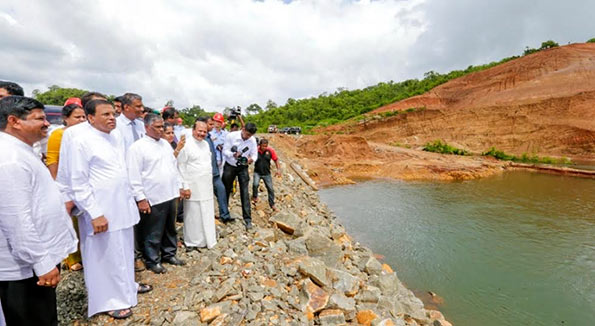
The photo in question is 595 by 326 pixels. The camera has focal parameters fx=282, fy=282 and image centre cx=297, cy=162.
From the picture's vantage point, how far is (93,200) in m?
2.11

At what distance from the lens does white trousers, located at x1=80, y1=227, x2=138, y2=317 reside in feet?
7.18

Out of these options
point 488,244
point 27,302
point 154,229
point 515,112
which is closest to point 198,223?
point 154,229

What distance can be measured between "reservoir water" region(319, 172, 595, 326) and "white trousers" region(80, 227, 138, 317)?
14.9 ft

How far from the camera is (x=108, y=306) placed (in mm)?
2234

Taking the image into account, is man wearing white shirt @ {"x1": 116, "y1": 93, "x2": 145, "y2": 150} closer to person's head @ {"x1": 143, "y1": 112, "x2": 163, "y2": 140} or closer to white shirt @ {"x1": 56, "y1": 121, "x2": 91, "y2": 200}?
person's head @ {"x1": 143, "y1": 112, "x2": 163, "y2": 140}

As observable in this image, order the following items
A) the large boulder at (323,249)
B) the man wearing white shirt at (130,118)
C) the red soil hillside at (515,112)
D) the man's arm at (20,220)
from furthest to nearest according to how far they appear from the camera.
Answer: the red soil hillside at (515,112)
the large boulder at (323,249)
the man wearing white shirt at (130,118)
the man's arm at (20,220)

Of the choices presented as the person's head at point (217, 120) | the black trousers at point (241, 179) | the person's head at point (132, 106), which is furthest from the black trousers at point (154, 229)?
the person's head at point (217, 120)

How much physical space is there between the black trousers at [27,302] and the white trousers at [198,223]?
1.59 meters

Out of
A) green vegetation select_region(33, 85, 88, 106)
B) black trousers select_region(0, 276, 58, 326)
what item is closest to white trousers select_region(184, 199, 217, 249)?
black trousers select_region(0, 276, 58, 326)

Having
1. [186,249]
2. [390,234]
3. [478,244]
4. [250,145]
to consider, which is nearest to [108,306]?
[186,249]

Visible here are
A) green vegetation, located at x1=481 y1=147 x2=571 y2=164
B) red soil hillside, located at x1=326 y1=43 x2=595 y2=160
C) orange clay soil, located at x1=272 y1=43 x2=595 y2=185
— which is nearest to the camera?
orange clay soil, located at x1=272 y1=43 x2=595 y2=185

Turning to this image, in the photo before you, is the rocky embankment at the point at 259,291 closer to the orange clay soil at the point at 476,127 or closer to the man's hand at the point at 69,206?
the man's hand at the point at 69,206

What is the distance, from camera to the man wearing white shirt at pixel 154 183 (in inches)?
106

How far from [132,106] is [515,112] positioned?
2953 centimetres
